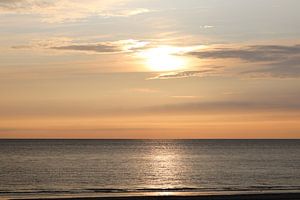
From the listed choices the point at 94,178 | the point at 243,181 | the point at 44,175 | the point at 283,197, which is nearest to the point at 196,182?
the point at 243,181

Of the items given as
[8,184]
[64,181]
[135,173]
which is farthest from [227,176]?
[8,184]

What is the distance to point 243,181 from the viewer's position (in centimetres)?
6712

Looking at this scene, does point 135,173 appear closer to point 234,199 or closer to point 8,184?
point 8,184

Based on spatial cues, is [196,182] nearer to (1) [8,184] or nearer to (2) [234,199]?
(1) [8,184]

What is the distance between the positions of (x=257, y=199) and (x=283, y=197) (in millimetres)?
1904

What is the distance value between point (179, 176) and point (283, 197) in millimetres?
41477

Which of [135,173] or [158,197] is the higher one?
[135,173]

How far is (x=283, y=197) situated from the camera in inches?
1351

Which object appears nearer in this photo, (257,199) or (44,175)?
(257,199)

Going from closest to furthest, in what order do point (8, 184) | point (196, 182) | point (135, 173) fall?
point (8, 184) < point (196, 182) < point (135, 173)

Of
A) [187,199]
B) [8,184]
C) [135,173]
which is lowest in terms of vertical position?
[187,199]

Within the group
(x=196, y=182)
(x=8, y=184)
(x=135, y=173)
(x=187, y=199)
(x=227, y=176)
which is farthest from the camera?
(x=135, y=173)

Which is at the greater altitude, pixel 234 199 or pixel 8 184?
pixel 8 184

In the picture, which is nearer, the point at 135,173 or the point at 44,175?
the point at 44,175
